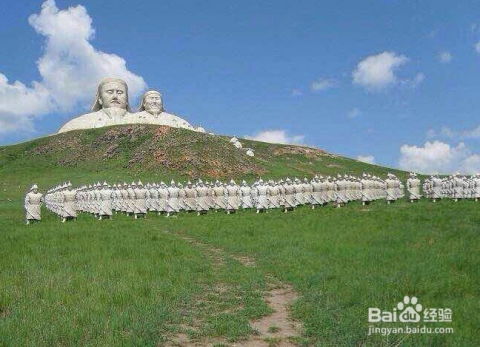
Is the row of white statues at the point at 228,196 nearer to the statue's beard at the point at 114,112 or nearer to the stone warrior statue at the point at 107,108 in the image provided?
the stone warrior statue at the point at 107,108

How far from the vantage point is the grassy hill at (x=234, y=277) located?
310 inches

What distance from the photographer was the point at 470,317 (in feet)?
26.2

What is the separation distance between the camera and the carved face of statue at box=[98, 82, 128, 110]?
79938 millimetres

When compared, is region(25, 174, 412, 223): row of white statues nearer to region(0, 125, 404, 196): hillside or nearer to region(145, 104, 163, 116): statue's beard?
region(0, 125, 404, 196): hillside

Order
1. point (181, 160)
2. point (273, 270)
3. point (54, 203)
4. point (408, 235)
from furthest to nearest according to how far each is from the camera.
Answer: point (181, 160) < point (54, 203) < point (408, 235) < point (273, 270)

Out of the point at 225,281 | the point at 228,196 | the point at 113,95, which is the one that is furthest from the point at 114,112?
the point at 225,281

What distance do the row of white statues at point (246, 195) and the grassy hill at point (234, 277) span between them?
5.48 metres

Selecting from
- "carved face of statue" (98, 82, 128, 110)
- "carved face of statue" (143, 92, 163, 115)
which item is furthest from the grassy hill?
"carved face of statue" (98, 82, 128, 110)

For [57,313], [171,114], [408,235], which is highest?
[171,114]

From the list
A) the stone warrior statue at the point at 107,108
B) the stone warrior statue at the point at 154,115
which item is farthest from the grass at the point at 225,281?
the stone warrior statue at the point at 107,108

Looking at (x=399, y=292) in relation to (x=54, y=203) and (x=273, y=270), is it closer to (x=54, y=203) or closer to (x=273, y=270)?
(x=273, y=270)

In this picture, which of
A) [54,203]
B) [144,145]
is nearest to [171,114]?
[144,145]

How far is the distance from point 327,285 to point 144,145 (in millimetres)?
52024

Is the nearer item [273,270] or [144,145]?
[273,270]
